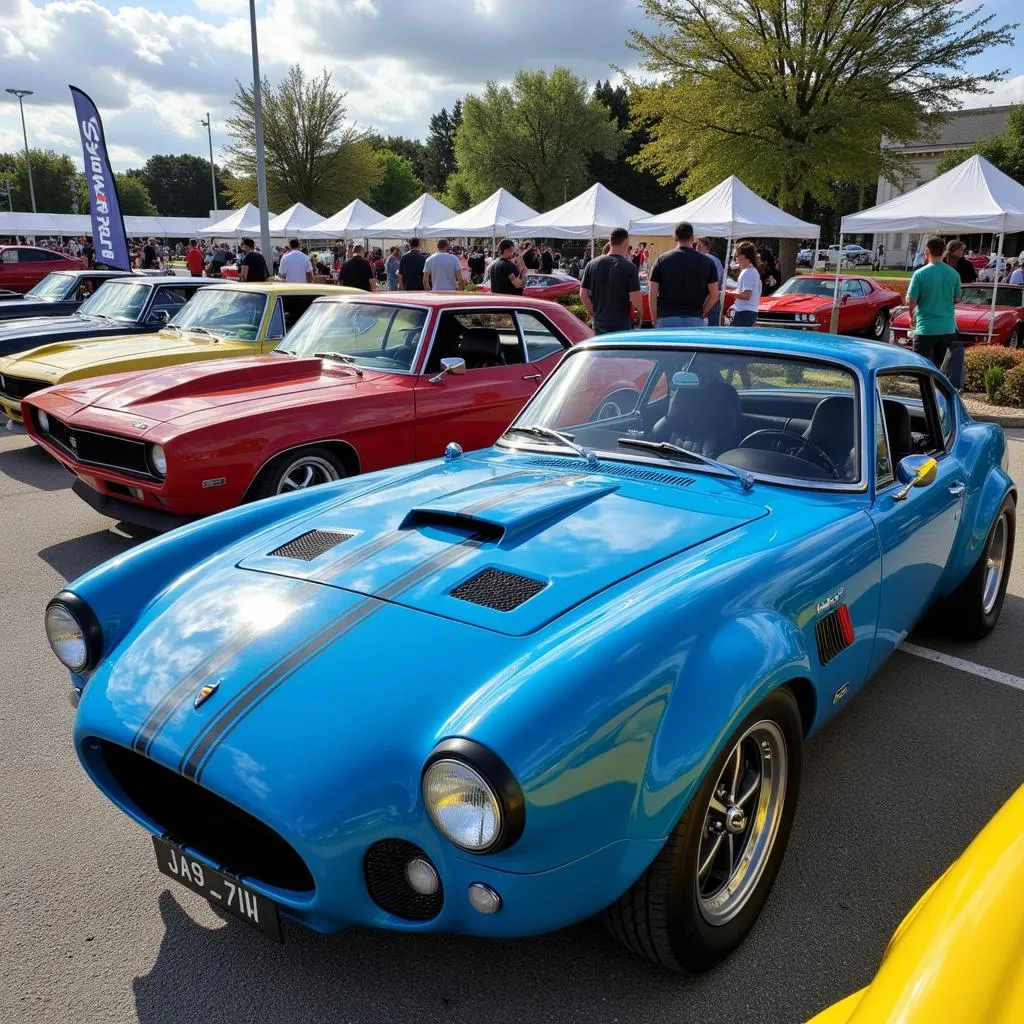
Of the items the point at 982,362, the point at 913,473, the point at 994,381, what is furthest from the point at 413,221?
the point at 913,473

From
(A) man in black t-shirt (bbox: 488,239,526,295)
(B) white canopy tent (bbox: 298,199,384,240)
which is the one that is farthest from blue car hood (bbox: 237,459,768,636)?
(B) white canopy tent (bbox: 298,199,384,240)

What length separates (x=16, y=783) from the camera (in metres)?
3.07

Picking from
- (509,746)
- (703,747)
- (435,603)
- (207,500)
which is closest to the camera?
(509,746)

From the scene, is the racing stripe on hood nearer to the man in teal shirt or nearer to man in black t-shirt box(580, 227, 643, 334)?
man in black t-shirt box(580, 227, 643, 334)

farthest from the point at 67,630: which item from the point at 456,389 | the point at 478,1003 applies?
the point at 456,389

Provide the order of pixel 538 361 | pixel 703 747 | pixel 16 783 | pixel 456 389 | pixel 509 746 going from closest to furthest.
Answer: pixel 509 746, pixel 703 747, pixel 16 783, pixel 456 389, pixel 538 361

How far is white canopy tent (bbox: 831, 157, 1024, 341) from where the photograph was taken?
1353 cm

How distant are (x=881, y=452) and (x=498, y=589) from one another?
66.6 inches

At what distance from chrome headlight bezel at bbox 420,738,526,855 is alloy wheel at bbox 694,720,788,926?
66cm

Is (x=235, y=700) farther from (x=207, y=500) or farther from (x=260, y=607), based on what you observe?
(x=207, y=500)

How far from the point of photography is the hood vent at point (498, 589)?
88.7 inches

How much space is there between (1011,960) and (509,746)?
2.89ft

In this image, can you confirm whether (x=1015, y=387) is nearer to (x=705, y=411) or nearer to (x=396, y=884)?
(x=705, y=411)

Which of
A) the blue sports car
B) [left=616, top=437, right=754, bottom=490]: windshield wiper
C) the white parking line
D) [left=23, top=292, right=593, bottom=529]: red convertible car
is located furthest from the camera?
[left=23, top=292, right=593, bottom=529]: red convertible car
